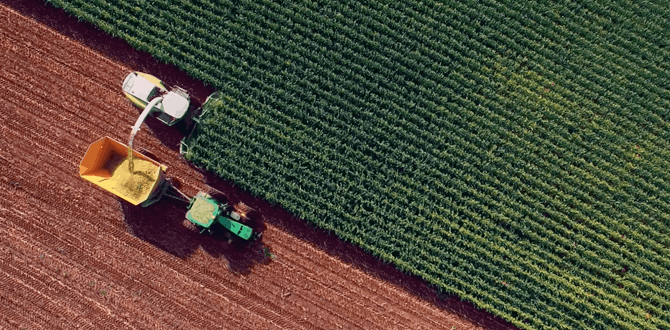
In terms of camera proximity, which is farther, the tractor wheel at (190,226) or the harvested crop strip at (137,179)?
the tractor wheel at (190,226)

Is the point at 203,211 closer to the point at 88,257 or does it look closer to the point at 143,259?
the point at 143,259

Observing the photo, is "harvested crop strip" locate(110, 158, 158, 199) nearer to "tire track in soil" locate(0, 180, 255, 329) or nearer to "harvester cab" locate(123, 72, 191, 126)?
"harvester cab" locate(123, 72, 191, 126)

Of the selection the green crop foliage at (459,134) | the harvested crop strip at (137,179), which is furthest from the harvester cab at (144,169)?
the green crop foliage at (459,134)

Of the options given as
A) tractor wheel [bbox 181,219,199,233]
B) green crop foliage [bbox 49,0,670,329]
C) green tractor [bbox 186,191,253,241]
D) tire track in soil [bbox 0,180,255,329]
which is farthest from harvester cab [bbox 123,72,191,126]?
tire track in soil [bbox 0,180,255,329]

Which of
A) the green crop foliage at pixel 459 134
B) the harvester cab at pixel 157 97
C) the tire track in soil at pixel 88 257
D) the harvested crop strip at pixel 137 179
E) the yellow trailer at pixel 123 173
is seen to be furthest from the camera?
the tire track in soil at pixel 88 257

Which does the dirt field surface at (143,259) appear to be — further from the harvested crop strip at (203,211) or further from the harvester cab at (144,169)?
the harvested crop strip at (203,211)
